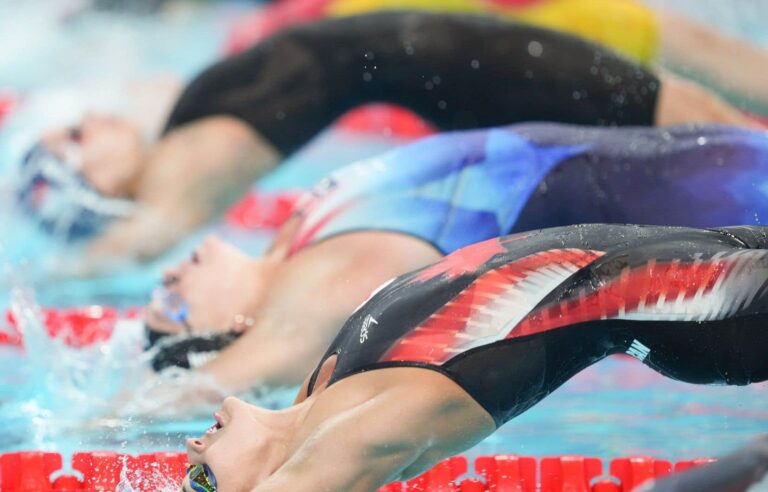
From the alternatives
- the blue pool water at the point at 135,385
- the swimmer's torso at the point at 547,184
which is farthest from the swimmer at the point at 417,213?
the blue pool water at the point at 135,385

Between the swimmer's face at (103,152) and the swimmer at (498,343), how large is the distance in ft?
5.18

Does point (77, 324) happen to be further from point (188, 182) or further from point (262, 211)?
point (262, 211)

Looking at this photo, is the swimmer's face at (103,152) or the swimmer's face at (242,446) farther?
the swimmer's face at (103,152)

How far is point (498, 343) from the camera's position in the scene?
3.47ft

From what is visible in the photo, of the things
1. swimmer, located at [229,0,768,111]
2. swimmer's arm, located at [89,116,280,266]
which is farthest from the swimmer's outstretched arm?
swimmer, located at [229,0,768,111]

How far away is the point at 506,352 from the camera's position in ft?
3.47

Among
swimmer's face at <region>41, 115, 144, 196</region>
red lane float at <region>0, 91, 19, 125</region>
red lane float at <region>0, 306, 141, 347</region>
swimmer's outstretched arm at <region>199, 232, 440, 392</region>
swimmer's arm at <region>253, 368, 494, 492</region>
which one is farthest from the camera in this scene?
red lane float at <region>0, 91, 19, 125</region>

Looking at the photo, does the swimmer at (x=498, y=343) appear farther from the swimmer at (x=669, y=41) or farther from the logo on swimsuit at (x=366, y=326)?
the swimmer at (x=669, y=41)

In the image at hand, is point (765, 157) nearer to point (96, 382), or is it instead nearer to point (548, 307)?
point (548, 307)

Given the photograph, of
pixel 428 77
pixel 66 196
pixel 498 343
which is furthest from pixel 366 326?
pixel 66 196

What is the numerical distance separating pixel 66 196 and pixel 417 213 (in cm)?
125

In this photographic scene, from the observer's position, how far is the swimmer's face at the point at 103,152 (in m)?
2.61

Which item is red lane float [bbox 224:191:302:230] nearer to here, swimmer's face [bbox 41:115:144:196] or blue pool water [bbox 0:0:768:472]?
blue pool water [bbox 0:0:768:472]

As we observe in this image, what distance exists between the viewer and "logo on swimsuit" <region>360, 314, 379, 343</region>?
43.3 inches
